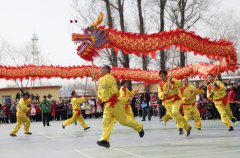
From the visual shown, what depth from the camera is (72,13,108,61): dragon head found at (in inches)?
408

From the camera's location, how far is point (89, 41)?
10523mm

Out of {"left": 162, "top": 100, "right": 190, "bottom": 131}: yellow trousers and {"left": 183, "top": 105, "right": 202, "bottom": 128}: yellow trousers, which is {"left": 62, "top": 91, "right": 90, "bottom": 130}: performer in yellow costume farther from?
{"left": 162, "top": 100, "right": 190, "bottom": 131}: yellow trousers

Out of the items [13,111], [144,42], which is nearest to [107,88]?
[144,42]

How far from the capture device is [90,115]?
84.1 feet

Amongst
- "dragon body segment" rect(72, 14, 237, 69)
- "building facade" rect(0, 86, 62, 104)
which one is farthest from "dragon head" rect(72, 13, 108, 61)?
"building facade" rect(0, 86, 62, 104)

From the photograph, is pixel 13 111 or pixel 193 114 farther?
pixel 13 111

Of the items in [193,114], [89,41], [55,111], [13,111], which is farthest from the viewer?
[55,111]

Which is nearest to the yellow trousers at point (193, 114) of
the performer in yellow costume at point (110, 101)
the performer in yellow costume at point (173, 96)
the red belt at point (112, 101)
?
the performer in yellow costume at point (173, 96)

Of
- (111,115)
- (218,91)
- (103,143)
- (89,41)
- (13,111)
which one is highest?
(89,41)

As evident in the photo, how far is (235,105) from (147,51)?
552cm

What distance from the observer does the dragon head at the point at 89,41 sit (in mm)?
10367

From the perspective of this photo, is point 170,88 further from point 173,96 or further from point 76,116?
point 76,116

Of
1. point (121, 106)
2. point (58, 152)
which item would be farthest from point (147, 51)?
point (58, 152)

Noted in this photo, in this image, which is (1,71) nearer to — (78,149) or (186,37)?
(186,37)
